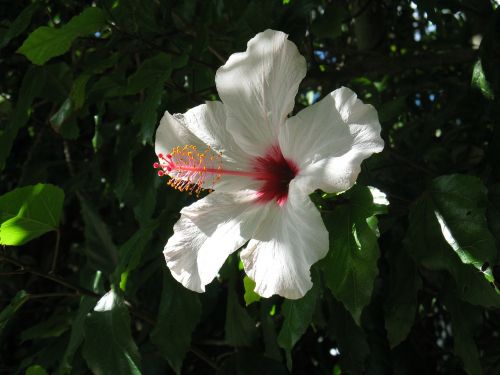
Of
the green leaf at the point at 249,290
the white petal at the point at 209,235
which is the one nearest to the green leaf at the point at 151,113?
the white petal at the point at 209,235

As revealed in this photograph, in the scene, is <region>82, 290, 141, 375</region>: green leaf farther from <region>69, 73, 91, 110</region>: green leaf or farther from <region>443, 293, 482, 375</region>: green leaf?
<region>443, 293, 482, 375</region>: green leaf

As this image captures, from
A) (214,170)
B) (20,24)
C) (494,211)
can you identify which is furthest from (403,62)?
(20,24)

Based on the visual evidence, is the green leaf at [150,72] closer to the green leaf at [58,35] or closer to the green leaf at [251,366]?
the green leaf at [58,35]

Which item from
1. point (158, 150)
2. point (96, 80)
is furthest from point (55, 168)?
point (158, 150)

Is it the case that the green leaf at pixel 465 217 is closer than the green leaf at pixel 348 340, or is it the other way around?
the green leaf at pixel 465 217

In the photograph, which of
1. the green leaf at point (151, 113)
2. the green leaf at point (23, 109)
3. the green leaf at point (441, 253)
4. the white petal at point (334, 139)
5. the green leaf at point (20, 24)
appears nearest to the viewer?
the white petal at point (334, 139)

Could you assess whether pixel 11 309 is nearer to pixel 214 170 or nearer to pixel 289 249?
pixel 214 170

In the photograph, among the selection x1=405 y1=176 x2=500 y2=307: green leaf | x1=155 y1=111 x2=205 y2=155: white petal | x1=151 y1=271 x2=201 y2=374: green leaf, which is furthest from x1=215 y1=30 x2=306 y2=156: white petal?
x1=151 y1=271 x2=201 y2=374: green leaf
